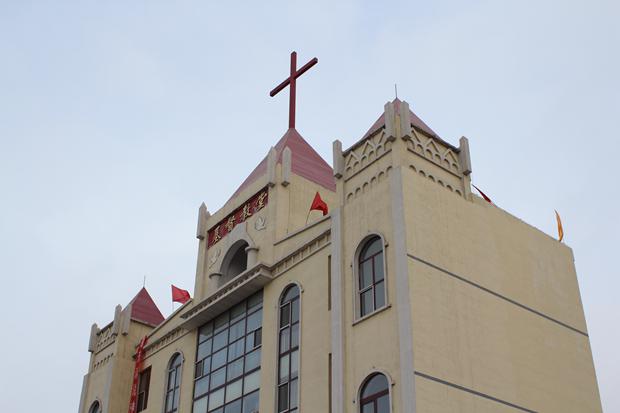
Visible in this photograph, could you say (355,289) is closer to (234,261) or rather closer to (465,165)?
(465,165)

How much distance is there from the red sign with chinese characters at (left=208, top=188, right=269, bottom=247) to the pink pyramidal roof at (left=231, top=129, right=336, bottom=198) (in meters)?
1.19

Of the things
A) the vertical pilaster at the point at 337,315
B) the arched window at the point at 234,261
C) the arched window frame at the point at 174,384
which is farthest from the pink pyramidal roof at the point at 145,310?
the vertical pilaster at the point at 337,315

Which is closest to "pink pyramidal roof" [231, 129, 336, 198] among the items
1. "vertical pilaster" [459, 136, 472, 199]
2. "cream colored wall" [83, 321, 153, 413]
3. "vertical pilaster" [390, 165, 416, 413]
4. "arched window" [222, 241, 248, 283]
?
"arched window" [222, 241, 248, 283]

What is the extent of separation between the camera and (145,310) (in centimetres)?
3400

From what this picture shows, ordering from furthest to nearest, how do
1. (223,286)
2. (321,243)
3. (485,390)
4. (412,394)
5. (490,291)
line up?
(223,286), (321,243), (490,291), (485,390), (412,394)

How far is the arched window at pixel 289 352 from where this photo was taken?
23.0 meters

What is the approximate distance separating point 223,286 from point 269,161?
15.1ft

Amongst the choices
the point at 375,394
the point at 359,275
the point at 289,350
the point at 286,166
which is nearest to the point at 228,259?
the point at 286,166

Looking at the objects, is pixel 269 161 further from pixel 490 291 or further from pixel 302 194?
pixel 490 291

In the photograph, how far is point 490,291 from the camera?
2245 cm

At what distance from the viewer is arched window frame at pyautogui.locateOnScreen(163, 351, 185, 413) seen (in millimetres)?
28536

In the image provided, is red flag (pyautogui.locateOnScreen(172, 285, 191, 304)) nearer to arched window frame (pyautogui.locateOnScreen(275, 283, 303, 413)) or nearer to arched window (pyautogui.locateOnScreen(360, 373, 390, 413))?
arched window frame (pyautogui.locateOnScreen(275, 283, 303, 413))

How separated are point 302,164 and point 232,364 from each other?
782 centimetres

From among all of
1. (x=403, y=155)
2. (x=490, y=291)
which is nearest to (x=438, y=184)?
(x=403, y=155)
